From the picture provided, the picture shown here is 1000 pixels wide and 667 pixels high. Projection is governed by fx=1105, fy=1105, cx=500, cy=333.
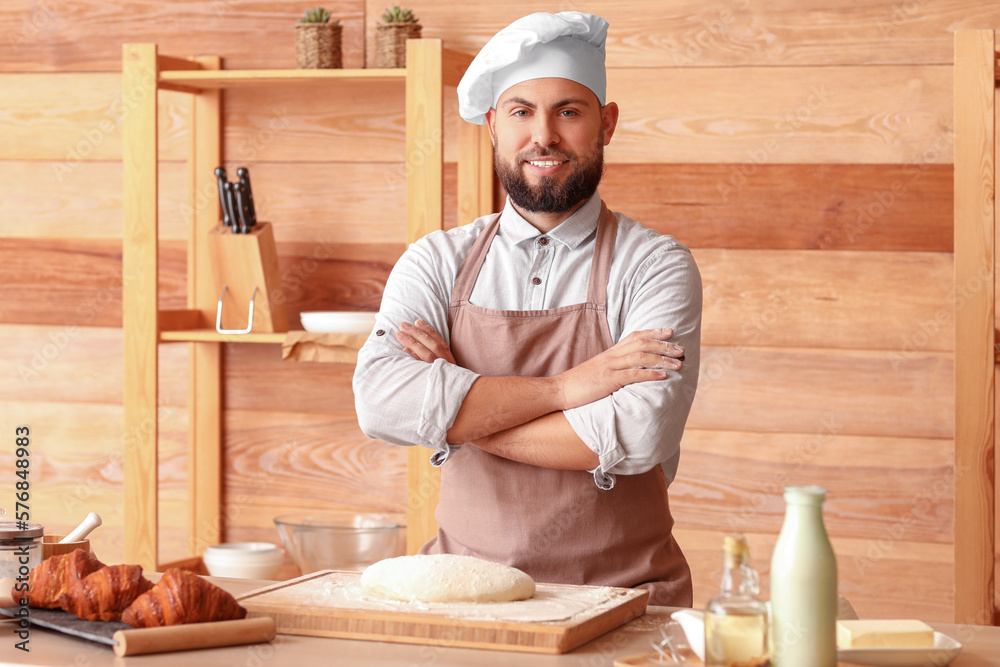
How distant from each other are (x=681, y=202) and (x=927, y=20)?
0.68 metres

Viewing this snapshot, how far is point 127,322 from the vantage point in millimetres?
2623

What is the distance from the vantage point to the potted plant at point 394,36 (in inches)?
101

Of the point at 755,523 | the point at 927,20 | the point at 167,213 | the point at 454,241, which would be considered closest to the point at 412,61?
the point at 454,241

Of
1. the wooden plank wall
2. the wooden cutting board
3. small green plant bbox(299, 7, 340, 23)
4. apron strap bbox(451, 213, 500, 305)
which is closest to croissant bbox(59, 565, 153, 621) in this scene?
the wooden cutting board

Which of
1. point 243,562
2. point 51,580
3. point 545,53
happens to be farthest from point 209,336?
point 51,580

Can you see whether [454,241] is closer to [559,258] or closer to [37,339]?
[559,258]

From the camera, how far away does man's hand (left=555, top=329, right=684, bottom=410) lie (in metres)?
1.78

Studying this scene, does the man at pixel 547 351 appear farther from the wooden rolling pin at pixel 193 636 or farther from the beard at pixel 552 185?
the wooden rolling pin at pixel 193 636

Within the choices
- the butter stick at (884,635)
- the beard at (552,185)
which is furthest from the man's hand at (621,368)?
the butter stick at (884,635)

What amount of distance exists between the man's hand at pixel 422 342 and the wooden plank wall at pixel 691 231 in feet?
2.89

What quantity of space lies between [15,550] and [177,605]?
26 centimetres

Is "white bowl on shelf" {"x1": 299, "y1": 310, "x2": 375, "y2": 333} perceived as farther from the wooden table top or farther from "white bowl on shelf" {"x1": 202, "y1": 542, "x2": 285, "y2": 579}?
the wooden table top

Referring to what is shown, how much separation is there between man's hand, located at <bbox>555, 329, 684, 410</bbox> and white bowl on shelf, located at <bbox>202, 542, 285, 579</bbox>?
1.16 meters

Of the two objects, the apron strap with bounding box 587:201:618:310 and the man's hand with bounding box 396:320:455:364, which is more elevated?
the apron strap with bounding box 587:201:618:310
